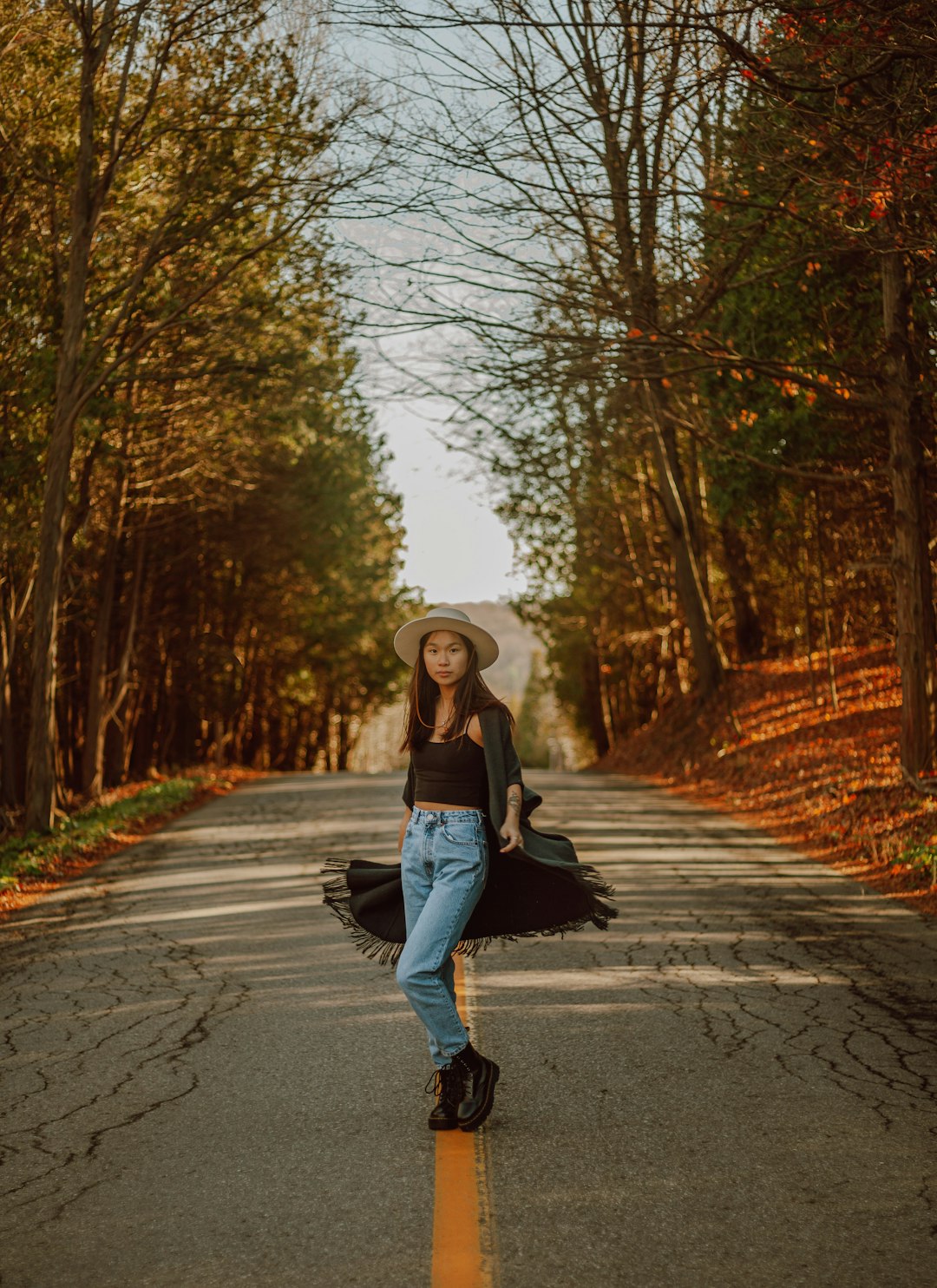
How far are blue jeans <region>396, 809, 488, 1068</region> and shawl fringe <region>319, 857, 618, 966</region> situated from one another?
215 mm

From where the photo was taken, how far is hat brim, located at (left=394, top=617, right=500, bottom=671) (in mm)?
4992

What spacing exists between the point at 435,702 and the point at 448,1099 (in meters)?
1.54

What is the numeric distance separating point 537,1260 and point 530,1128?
3.67 feet

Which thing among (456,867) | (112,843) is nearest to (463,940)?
(456,867)

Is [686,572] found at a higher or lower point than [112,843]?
higher

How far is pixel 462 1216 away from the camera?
3906mm

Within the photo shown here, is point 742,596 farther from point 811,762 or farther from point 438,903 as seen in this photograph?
point 438,903

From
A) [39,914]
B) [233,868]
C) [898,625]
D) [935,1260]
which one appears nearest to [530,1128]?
[935,1260]

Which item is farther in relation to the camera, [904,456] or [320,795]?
[320,795]

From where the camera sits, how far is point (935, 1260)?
3.59 m

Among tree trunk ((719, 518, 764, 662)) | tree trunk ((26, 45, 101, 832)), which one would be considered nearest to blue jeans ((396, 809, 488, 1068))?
tree trunk ((26, 45, 101, 832))

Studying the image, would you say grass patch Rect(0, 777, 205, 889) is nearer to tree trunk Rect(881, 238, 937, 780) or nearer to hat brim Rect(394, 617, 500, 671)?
hat brim Rect(394, 617, 500, 671)

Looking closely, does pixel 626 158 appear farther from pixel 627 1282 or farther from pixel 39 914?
pixel 627 1282

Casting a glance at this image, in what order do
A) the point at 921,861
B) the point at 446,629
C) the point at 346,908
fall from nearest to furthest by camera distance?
the point at 446,629, the point at 346,908, the point at 921,861
